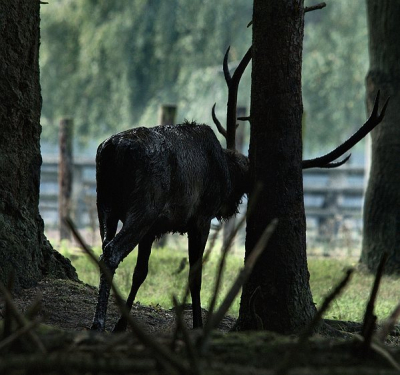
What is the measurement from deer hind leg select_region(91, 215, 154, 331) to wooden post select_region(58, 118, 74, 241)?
894 cm

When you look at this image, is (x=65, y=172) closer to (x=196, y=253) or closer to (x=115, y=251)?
(x=196, y=253)

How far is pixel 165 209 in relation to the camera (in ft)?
20.0

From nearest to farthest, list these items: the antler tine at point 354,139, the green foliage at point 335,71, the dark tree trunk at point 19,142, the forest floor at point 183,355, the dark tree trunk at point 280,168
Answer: the forest floor at point 183,355 → the dark tree trunk at point 280,168 → the antler tine at point 354,139 → the dark tree trunk at point 19,142 → the green foliage at point 335,71

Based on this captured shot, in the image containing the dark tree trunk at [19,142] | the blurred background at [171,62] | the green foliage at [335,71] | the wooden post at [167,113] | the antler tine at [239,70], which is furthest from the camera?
the green foliage at [335,71]

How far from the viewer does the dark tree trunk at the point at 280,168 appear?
19.5ft

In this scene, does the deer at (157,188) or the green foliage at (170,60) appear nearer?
the deer at (157,188)

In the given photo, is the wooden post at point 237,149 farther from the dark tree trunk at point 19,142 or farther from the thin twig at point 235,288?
the thin twig at point 235,288

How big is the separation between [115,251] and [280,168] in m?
1.29

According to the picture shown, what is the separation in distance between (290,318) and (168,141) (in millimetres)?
1549

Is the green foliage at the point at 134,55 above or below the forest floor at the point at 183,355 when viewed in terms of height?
above

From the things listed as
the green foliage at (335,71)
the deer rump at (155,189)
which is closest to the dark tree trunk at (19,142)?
the deer rump at (155,189)

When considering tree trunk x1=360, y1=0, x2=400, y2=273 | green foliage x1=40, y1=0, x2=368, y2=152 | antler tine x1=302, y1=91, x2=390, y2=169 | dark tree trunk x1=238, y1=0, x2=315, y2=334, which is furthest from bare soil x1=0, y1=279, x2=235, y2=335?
green foliage x1=40, y1=0, x2=368, y2=152

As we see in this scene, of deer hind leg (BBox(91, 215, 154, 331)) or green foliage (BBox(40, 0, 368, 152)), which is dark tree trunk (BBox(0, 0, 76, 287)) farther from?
green foliage (BBox(40, 0, 368, 152))

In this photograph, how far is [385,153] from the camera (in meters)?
10.8
